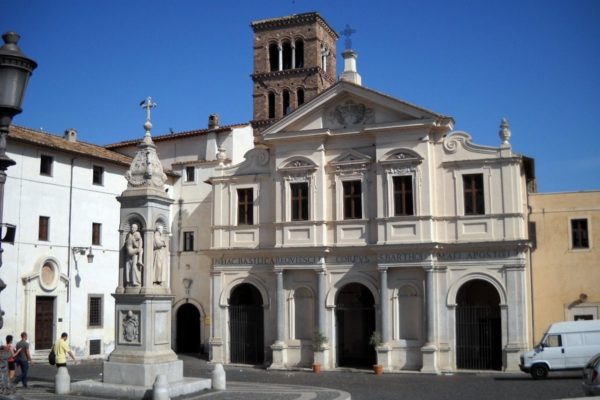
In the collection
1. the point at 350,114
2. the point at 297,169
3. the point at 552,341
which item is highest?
the point at 350,114

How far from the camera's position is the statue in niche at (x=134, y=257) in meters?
18.2

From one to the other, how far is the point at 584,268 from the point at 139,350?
770 inches

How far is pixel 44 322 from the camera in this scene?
31.2 meters

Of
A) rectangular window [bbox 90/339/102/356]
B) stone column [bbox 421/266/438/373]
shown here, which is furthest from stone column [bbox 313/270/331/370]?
rectangular window [bbox 90/339/102/356]

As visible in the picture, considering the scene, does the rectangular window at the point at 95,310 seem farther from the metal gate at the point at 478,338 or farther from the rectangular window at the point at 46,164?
the metal gate at the point at 478,338

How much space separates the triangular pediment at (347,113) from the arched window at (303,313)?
709cm

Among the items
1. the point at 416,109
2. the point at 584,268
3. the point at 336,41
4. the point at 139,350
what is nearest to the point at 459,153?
the point at 416,109

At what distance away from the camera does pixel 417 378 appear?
2602cm

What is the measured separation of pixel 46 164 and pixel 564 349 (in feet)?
74.9

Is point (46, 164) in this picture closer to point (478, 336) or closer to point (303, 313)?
point (303, 313)

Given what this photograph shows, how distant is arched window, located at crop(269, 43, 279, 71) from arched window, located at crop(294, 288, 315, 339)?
23.3 meters

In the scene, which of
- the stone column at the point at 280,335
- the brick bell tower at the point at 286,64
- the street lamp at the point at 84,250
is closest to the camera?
the stone column at the point at 280,335

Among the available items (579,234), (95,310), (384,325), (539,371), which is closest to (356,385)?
(384,325)

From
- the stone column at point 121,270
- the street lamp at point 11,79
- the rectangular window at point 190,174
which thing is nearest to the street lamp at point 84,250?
the rectangular window at point 190,174
